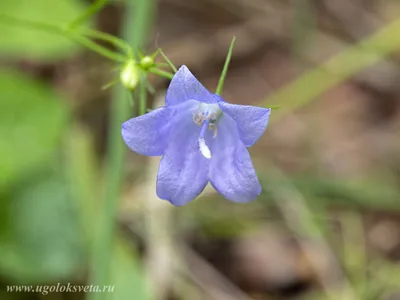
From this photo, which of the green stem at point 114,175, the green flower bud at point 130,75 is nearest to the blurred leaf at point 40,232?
the green stem at point 114,175

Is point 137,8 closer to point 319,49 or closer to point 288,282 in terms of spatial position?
point 288,282

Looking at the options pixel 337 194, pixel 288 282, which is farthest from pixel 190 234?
pixel 337 194

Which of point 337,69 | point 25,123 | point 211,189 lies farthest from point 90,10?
point 337,69

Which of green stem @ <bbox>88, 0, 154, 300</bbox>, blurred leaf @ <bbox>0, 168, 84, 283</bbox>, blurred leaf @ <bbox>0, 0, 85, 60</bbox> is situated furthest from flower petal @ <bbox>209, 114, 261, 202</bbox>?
blurred leaf @ <bbox>0, 0, 85, 60</bbox>

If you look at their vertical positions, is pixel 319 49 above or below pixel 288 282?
above

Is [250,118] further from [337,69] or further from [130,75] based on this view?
[337,69]

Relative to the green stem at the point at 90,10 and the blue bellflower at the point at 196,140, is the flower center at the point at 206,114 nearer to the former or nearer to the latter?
the blue bellflower at the point at 196,140
